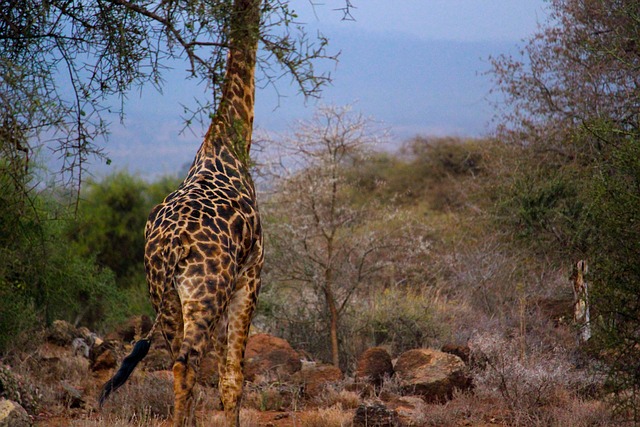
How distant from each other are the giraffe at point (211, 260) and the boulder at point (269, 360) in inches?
104

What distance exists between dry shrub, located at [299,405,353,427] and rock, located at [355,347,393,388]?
1354 millimetres

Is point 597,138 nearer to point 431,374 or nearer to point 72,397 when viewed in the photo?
point 431,374

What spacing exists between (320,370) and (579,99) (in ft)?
21.8

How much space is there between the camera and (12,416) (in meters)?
6.62

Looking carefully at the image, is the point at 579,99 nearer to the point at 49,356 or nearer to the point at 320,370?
the point at 320,370

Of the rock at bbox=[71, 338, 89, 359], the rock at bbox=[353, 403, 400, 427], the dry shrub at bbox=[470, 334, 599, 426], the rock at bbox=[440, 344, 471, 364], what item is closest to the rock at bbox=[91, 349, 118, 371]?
the rock at bbox=[71, 338, 89, 359]

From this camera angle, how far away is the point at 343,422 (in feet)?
23.9

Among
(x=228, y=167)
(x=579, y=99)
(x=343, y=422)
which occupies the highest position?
(x=579, y=99)

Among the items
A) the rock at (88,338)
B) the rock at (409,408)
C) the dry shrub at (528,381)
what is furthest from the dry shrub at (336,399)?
the rock at (88,338)

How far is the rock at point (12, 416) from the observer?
6527 mm

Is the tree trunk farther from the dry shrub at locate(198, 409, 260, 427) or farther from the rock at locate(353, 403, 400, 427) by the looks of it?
the rock at locate(353, 403, 400, 427)

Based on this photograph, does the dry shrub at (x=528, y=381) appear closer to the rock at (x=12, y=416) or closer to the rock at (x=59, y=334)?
the rock at (x=12, y=416)

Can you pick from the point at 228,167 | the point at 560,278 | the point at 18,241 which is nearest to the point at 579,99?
the point at 560,278

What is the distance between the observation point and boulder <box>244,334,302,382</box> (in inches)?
360
